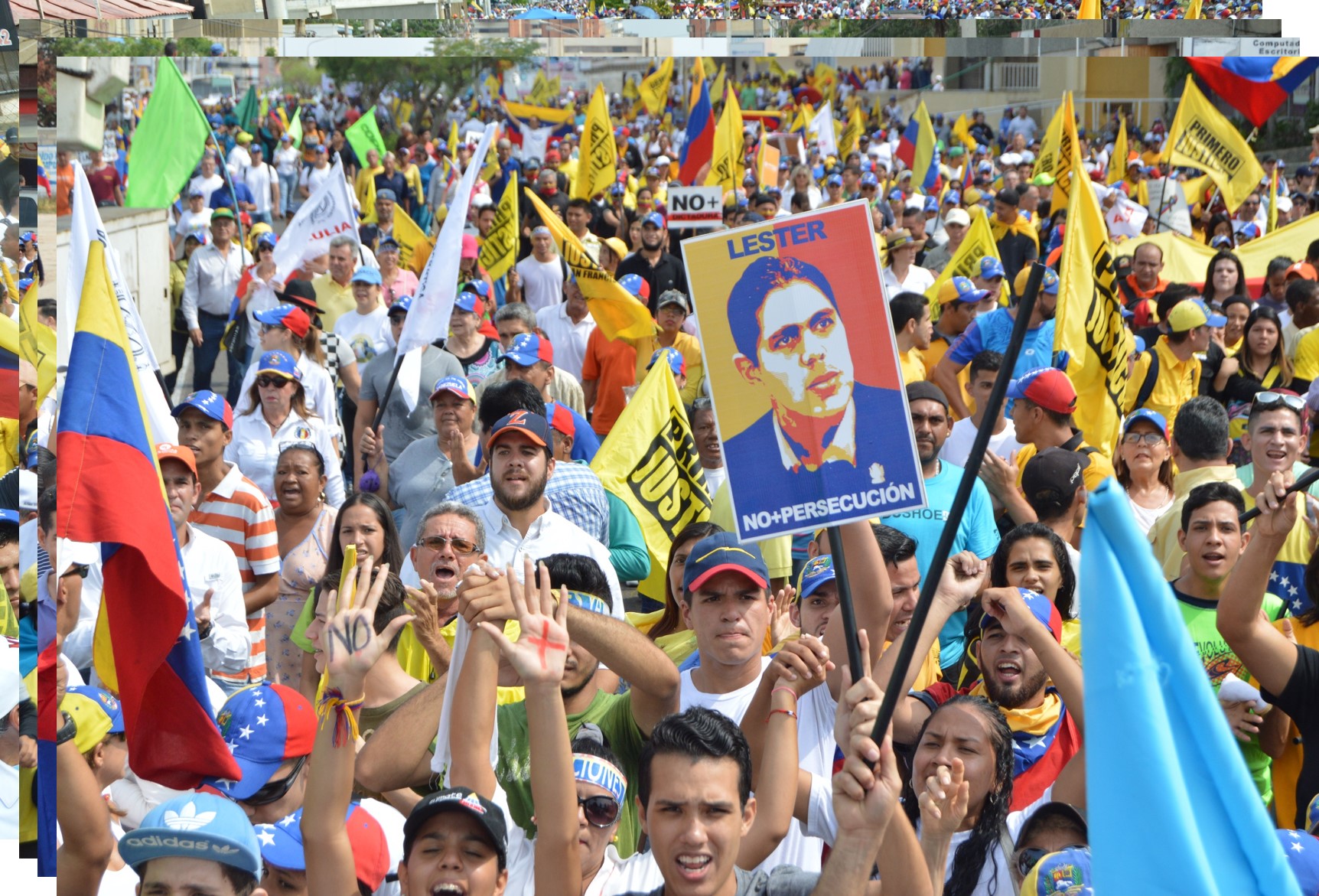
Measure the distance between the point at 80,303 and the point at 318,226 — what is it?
22.4 feet

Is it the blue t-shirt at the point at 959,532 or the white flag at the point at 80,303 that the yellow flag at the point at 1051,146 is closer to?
the blue t-shirt at the point at 959,532

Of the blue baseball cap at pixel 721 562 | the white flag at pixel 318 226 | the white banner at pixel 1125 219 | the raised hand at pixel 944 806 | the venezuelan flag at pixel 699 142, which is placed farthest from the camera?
the venezuelan flag at pixel 699 142

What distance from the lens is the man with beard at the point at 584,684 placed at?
11.2ft

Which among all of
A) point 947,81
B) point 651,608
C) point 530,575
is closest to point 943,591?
point 530,575

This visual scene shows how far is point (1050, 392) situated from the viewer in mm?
6273

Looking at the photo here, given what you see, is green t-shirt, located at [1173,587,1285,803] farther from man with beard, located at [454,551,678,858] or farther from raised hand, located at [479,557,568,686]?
raised hand, located at [479,557,568,686]

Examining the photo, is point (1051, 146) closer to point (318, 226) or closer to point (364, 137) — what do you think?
point (318, 226)

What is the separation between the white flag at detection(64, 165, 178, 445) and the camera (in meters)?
4.57

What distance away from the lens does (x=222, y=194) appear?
17031 millimetres

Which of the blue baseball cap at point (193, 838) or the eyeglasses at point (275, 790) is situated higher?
the blue baseball cap at point (193, 838)

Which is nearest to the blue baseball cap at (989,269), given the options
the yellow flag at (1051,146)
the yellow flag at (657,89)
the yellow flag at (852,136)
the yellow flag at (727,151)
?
the yellow flag at (1051,146)

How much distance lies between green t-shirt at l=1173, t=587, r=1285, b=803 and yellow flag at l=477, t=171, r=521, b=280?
7622 millimetres

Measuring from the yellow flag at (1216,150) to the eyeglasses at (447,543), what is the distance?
36.0ft

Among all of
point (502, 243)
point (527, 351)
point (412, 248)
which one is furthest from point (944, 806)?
point (412, 248)
